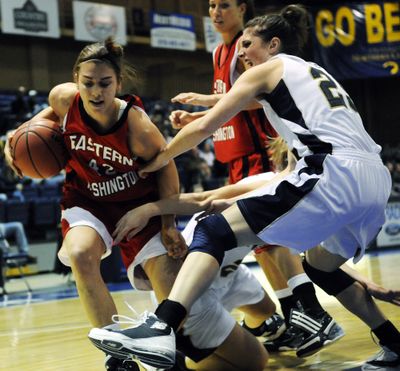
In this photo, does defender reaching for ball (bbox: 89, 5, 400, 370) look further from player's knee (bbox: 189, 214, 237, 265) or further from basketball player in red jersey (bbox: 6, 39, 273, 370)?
basketball player in red jersey (bbox: 6, 39, 273, 370)

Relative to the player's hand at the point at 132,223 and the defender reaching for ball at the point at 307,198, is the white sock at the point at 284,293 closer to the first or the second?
the defender reaching for ball at the point at 307,198

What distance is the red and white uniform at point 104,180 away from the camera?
10.7 feet

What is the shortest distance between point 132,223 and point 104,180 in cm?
29

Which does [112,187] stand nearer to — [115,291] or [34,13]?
[115,291]

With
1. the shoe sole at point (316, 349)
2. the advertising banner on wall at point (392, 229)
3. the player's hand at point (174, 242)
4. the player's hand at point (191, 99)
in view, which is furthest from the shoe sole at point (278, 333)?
the advertising banner on wall at point (392, 229)

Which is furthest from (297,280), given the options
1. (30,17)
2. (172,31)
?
(172,31)

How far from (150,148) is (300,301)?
1220 mm

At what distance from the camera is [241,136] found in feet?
14.2

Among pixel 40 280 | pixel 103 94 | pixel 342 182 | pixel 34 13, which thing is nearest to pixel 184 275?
pixel 342 182

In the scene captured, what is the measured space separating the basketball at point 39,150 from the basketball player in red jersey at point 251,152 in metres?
0.83

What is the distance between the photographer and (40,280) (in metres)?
10.6

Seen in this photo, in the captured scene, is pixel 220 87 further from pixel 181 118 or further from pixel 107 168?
pixel 107 168

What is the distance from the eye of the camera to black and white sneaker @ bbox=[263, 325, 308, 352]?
12.3 ft

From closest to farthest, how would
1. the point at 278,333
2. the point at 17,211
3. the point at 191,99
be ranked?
the point at 191,99 → the point at 278,333 → the point at 17,211
